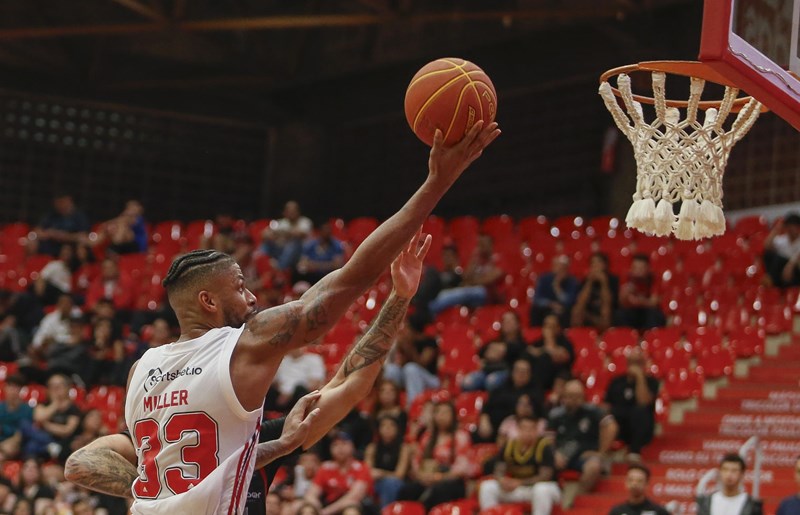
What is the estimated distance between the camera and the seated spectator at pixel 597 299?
12344mm

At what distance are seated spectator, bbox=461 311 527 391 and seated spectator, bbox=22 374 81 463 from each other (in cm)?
372

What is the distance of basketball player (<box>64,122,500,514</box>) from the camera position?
11.9ft

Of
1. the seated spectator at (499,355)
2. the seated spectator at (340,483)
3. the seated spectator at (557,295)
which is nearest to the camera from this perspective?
the seated spectator at (340,483)

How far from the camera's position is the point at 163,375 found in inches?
148

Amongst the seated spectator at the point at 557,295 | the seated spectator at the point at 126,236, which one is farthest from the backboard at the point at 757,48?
the seated spectator at the point at 126,236

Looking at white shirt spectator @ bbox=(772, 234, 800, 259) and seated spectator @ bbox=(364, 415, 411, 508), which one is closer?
seated spectator @ bbox=(364, 415, 411, 508)

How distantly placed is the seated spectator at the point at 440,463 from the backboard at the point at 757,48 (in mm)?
5956

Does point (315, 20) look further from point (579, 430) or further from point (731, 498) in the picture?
point (731, 498)

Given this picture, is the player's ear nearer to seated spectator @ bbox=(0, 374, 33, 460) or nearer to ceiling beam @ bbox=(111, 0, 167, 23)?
seated spectator @ bbox=(0, 374, 33, 460)

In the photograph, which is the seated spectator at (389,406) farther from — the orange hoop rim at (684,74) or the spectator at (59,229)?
the spectator at (59,229)

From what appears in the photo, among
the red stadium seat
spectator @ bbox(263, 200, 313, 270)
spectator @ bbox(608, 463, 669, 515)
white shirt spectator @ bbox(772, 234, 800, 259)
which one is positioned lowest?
the red stadium seat

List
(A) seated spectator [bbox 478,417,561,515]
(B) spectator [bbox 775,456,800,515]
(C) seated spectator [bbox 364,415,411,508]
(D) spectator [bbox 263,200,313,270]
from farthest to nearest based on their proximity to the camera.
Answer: (D) spectator [bbox 263,200,313,270] < (C) seated spectator [bbox 364,415,411,508] < (A) seated spectator [bbox 478,417,561,515] < (B) spectator [bbox 775,456,800,515]

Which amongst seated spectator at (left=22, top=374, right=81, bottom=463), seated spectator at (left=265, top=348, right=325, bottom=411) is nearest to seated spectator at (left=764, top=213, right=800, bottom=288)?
seated spectator at (left=265, top=348, right=325, bottom=411)

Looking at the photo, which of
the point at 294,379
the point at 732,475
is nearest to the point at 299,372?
the point at 294,379
